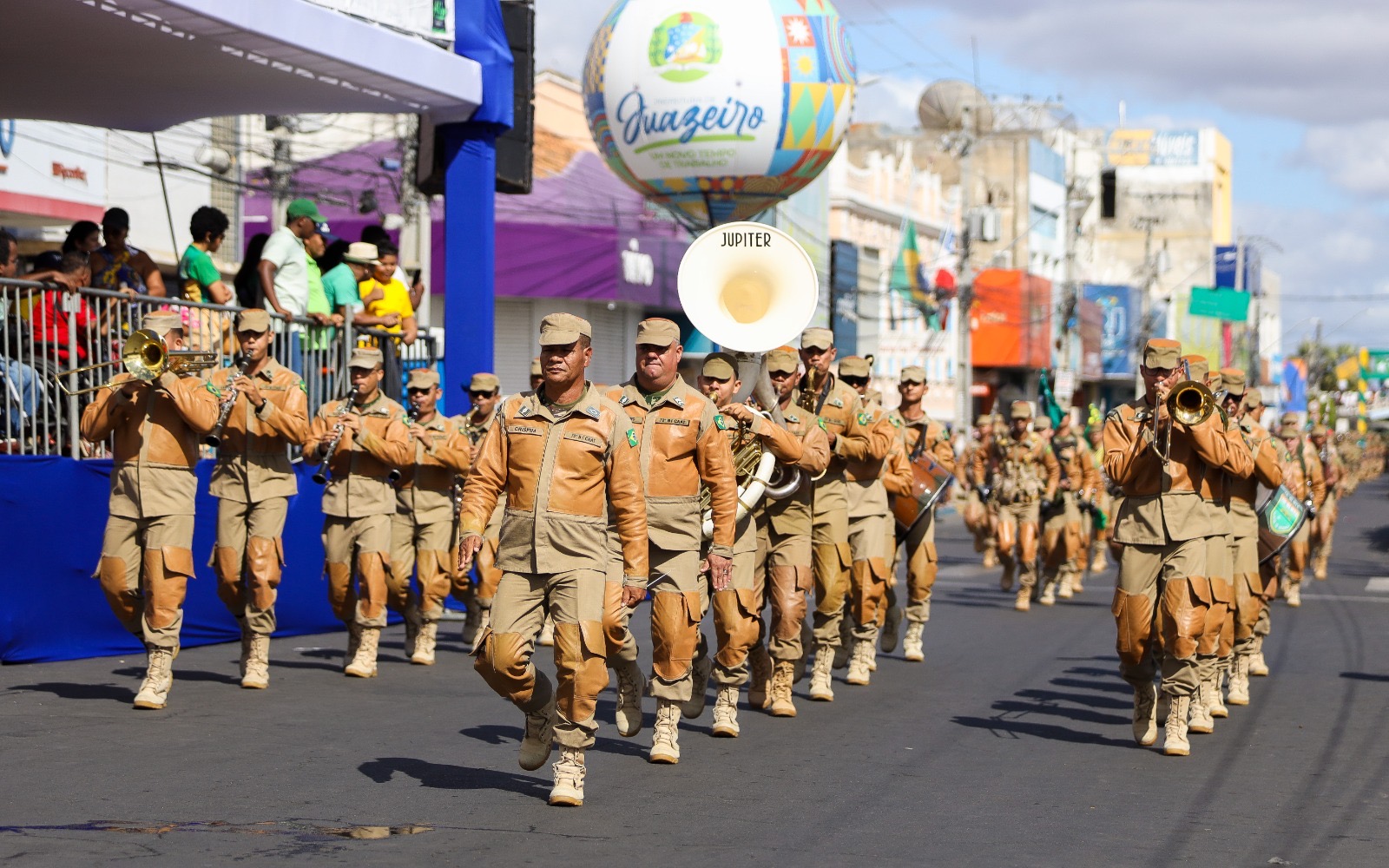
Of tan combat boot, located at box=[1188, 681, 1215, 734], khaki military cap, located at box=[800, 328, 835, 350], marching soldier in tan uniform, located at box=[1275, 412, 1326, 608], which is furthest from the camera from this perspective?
marching soldier in tan uniform, located at box=[1275, 412, 1326, 608]

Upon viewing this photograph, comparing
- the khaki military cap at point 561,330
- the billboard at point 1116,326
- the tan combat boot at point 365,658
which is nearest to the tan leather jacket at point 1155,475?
the khaki military cap at point 561,330

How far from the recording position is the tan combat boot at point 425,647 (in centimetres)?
1291

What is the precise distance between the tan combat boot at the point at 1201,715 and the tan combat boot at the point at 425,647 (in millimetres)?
5170

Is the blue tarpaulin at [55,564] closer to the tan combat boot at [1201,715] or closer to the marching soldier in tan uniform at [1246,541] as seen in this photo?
the tan combat boot at [1201,715]

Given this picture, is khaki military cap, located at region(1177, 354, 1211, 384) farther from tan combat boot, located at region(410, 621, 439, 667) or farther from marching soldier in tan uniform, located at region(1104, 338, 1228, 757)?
tan combat boot, located at region(410, 621, 439, 667)

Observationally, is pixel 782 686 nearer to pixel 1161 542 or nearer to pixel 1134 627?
pixel 1134 627

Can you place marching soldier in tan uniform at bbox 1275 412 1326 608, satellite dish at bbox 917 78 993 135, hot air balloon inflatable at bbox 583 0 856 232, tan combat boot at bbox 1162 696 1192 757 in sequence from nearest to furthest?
1. tan combat boot at bbox 1162 696 1192 757
2. marching soldier in tan uniform at bbox 1275 412 1326 608
3. hot air balloon inflatable at bbox 583 0 856 232
4. satellite dish at bbox 917 78 993 135

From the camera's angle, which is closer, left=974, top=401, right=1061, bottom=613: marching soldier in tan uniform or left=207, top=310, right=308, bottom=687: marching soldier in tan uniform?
left=207, top=310, right=308, bottom=687: marching soldier in tan uniform

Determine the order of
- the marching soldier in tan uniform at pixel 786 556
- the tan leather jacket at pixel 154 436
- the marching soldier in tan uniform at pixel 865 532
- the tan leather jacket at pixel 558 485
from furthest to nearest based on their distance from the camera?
the marching soldier in tan uniform at pixel 865 532 → the marching soldier in tan uniform at pixel 786 556 → the tan leather jacket at pixel 154 436 → the tan leather jacket at pixel 558 485

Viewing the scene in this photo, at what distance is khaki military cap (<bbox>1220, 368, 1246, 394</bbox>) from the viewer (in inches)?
479

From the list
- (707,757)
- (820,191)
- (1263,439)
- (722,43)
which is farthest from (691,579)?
(820,191)

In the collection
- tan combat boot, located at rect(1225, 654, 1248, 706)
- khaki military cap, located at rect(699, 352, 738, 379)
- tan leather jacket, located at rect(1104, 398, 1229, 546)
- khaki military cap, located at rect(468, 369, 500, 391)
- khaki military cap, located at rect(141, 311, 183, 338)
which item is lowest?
tan combat boot, located at rect(1225, 654, 1248, 706)

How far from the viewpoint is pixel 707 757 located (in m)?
9.12

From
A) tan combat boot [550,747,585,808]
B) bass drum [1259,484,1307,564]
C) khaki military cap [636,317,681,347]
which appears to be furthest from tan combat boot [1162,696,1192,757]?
tan combat boot [550,747,585,808]
